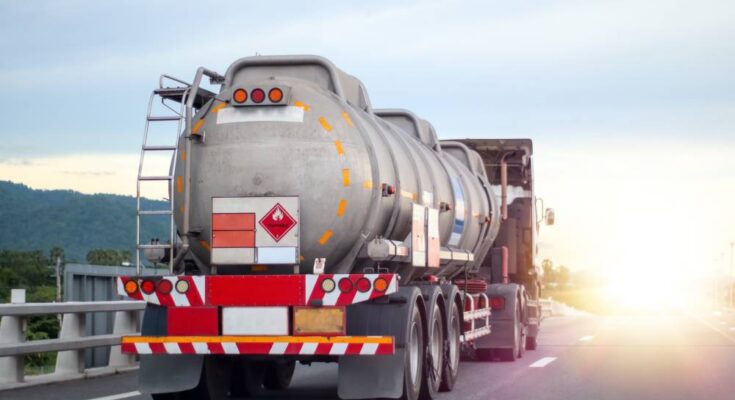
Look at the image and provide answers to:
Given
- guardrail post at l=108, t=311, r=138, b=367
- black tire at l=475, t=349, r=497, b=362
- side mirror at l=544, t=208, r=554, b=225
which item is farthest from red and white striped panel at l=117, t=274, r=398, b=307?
side mirror at l=544, t=208, r=554, b=225

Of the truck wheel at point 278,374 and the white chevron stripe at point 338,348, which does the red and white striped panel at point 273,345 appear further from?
the truck wheel at point 278,374

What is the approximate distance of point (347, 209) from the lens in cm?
1062

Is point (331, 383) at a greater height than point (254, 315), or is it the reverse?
point (254, 315)

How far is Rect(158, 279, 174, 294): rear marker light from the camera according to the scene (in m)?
10.3

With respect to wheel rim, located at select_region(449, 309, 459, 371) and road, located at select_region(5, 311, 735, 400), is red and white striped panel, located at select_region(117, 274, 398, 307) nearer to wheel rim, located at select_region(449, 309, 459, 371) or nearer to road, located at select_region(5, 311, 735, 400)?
road, located at select_region(5, 311, 735, 400)

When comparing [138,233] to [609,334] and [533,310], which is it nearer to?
[533,310]

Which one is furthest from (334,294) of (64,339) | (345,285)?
(64,339)

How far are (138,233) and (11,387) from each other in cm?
316

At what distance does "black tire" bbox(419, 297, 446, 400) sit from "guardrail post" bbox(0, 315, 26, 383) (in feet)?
14.4

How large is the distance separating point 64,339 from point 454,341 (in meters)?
4.45

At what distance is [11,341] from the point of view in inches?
502

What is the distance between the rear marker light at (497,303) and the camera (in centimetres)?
1900

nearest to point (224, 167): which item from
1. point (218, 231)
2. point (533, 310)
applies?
point (218, 231)

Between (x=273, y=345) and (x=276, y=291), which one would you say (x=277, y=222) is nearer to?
(x=276, y=291)
